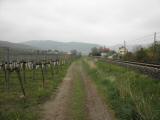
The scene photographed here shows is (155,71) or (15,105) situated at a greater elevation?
(155,71)

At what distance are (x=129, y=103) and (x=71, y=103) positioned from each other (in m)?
2.48

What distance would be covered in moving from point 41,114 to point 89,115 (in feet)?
5.73

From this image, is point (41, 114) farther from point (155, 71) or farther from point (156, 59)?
point (156, 59)

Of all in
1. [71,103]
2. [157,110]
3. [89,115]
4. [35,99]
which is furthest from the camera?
[35,99]

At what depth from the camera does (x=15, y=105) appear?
7512mm

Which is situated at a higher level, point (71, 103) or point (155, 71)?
point (155, 71)

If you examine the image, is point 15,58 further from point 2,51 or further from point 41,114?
point 41,114

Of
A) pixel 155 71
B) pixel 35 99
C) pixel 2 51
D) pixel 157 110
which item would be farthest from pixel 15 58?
pixel 157 110

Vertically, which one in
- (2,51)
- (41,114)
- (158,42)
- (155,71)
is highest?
(158,42)

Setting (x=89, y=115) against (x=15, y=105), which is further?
(x=15, y=105)

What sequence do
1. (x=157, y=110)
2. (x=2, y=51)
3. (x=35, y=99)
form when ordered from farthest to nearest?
(x=2, y=51), (x=35, y=99), (x=157, y=110)

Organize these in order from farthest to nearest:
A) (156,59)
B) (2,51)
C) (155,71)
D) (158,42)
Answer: (158,42), (156,59), (2,51), (155,71)

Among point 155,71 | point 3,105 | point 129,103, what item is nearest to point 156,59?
point 155,71

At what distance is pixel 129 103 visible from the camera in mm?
7121
